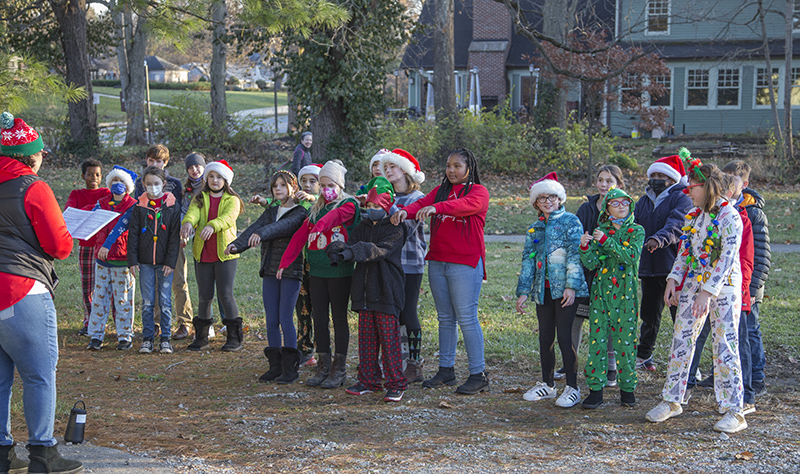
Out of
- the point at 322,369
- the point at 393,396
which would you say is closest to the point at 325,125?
the point at 322,369

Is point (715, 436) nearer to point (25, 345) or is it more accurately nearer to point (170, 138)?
point (25, 345)

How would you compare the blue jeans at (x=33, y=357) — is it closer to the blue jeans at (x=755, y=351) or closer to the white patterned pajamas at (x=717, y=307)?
the white patterned pajamas at (x=717, y=307)

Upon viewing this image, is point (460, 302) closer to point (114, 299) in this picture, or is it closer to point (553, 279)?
point (553, 279)

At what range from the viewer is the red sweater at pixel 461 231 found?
543 cm

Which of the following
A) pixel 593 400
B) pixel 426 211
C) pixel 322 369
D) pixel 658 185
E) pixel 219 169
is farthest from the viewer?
pixel 219 169

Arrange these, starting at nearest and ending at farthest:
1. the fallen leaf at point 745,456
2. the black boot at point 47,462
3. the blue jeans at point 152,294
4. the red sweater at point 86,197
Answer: the black boot at point 47,462
the fallen leaf at point 745,456
the blue jeans at point 152,294
the red sweater at point 86,197

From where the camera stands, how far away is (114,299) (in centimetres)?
698

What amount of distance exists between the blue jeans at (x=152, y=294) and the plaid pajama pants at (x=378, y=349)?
2396 mm

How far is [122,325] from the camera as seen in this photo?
699 cm

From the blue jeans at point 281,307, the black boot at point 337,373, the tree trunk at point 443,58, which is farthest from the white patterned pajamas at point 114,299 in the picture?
the tree trunk at point 443,58

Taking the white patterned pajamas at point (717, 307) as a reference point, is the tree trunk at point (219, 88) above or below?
above

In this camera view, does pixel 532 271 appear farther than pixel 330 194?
No

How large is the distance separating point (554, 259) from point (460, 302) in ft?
2.64

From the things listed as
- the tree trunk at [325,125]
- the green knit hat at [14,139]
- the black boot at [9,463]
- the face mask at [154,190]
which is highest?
the tree trunk at [325,125]
